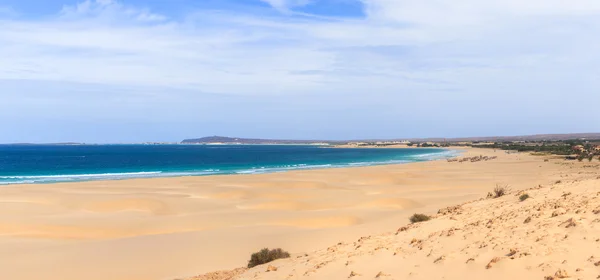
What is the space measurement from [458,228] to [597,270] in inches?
127

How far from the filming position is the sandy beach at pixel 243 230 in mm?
8164

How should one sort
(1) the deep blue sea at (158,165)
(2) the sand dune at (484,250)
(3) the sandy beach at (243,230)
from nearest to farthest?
(2) the sand dune at (484,250), (3) the sandy beach at (243,230), (1) the deep blue sea at (158,165)

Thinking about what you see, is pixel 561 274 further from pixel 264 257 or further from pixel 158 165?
pixel 158 165

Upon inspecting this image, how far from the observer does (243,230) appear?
639 inches

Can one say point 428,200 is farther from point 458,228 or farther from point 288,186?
point 458,228

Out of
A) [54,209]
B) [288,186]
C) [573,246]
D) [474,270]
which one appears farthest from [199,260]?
[288,186]

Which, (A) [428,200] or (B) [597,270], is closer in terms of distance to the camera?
(B) [597,270]

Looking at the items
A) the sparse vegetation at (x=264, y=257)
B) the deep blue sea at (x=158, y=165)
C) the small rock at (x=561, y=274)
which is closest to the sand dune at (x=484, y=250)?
the small rock at (x=561, y=274)

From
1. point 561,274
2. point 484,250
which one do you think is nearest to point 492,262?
A: point 484,250

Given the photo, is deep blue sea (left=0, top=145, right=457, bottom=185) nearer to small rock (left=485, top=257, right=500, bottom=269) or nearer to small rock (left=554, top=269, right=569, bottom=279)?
small rock (left=485, top=257, right=500, bottom=269)

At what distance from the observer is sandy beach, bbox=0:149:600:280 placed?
816 centimetres

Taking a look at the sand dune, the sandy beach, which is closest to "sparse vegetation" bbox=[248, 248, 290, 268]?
the sand dune

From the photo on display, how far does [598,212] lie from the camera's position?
805cm

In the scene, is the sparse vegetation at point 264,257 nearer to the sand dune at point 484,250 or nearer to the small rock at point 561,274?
the sand dune at point 484,250
